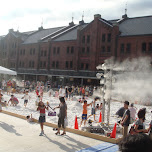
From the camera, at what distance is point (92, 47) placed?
35625 mm

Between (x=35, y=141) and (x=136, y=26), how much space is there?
2993cm

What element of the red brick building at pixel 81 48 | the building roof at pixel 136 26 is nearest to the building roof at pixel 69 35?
the red brick building at pixel 81 48

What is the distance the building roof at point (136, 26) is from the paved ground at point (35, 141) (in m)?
25.5

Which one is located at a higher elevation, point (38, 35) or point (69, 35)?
point (38, 35)

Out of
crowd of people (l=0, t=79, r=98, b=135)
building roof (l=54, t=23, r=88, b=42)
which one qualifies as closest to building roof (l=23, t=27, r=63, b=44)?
building roof (l=54, t=23, r=88, b=42)

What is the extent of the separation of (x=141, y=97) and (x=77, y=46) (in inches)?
753

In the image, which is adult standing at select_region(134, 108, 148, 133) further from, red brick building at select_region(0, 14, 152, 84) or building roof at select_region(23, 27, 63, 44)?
building roof at select_region(23, 27, 63, 44)

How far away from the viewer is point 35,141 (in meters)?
7.46

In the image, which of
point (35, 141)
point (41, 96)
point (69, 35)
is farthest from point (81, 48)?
point (35, 141)

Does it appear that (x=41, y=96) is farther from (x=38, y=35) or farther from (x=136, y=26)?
(x=38, y=35)

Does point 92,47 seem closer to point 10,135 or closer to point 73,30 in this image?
point 73,30

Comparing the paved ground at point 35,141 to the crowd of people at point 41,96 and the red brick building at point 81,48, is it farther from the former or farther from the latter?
the red brick building at point 81,48

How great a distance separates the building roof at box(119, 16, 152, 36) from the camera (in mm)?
30516

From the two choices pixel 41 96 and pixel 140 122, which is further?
pixel 41 96
